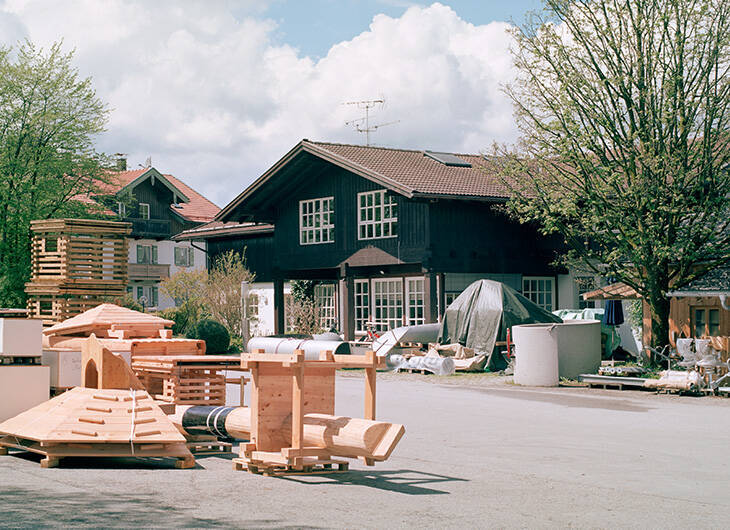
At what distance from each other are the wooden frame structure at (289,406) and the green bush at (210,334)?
2251 centimetres

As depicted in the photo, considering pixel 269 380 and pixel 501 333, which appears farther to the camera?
pixel 501 333

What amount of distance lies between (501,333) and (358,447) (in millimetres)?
19183

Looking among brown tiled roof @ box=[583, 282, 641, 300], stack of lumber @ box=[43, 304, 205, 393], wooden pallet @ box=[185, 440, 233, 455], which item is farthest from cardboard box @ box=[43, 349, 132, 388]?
brown tiled roof @ box=[583, 282, 641, 300]

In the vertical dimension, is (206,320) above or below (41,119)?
below

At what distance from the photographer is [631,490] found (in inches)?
387

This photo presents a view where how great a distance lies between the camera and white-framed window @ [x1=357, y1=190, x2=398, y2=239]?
3453cm

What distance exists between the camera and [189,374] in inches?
511

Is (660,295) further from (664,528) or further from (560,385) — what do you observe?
(664,528)

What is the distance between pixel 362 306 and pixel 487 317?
31.1ft

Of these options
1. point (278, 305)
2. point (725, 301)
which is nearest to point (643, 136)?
point (725, 301)

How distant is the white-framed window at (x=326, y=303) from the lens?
4141cm

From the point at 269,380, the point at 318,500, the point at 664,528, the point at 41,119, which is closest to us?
the point at 664,528

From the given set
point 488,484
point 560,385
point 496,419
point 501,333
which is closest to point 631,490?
point 488,484

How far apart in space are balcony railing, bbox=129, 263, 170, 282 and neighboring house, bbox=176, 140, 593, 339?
21.3m
